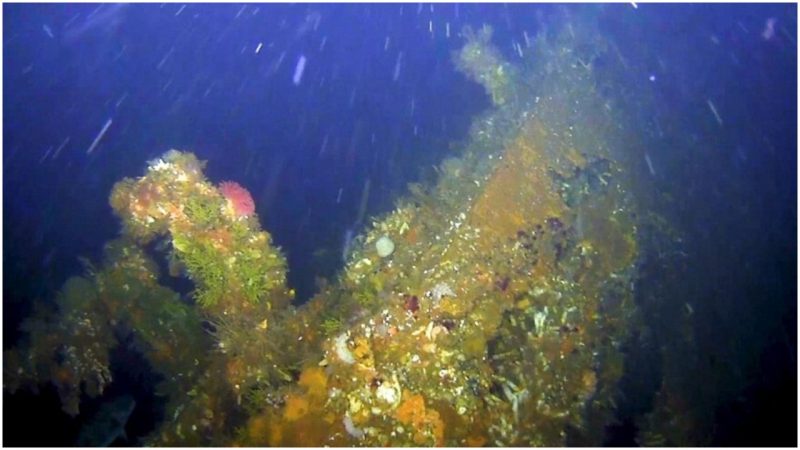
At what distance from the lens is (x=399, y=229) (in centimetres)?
366

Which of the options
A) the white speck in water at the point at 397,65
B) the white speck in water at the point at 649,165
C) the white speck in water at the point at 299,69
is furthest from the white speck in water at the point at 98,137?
the white speck in water at the point at 649,165

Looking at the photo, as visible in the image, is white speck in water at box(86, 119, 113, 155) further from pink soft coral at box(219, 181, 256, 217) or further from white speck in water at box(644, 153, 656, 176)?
white speck in water at box(644, 153, 656, 176)

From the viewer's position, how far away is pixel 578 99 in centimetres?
408

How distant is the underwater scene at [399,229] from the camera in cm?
331

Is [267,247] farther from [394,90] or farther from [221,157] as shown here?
[394,90]

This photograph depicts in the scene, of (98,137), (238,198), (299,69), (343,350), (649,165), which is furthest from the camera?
(299,69)

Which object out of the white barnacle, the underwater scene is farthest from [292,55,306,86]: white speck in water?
the white barnacle

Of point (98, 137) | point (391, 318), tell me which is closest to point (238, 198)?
point (98, 137)

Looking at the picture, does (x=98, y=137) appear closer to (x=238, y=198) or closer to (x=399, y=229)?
(x=238, y=198)

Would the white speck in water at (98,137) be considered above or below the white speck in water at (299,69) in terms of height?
below

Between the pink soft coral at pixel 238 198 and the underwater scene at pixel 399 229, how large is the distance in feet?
0.06

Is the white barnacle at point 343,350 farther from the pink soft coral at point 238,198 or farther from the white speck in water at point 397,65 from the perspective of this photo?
the white speck in water at point 397,65

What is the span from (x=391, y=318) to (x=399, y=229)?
0.76 m

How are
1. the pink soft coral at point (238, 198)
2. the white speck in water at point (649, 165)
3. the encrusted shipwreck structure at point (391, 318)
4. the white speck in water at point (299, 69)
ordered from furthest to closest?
1. the white speck in water at point (299, 69)
2. the white speck in water at point (649, 165)
3. the pink soft coral at point (238, 198)
4. the encrusted shipwreck structure at point (391, 318)
